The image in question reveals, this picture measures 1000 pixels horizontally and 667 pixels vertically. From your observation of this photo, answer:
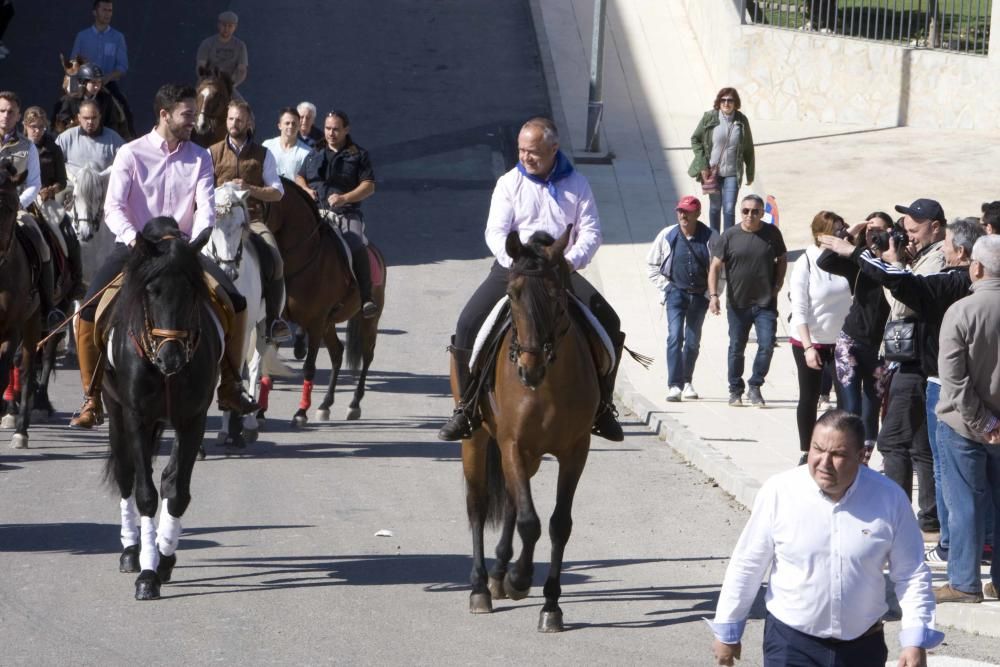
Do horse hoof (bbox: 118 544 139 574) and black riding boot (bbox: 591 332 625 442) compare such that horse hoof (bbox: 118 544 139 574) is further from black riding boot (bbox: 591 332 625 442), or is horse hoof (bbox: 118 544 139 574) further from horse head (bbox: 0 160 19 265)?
horse head (bbox: 0 160 19 265)

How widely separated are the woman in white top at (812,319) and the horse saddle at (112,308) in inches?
205

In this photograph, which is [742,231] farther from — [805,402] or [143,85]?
[143,85]

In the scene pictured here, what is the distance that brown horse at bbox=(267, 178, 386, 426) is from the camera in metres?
15.4

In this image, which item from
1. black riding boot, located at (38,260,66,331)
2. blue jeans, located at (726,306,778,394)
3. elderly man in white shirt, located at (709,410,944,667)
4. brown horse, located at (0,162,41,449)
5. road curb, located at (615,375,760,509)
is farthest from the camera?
blue jeans, located at (726,306,778,394)

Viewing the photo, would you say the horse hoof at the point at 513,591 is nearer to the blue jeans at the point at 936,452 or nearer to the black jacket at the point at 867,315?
the blue jeans at the point at 936,452

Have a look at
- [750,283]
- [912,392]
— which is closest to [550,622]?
[912,392]

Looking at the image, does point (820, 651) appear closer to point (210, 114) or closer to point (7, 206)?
point (7, 206)

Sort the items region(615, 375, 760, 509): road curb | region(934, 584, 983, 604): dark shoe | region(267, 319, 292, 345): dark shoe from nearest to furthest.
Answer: region(934, 584, 983, 604): dark shoe → region(615, 375, 760, 509): road curb → region(267, 319, 292, 345): dark shoe

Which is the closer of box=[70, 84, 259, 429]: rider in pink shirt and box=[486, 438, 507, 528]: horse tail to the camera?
box=[486, 438, 507, 528]: horse tail

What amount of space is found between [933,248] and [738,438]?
456 cm

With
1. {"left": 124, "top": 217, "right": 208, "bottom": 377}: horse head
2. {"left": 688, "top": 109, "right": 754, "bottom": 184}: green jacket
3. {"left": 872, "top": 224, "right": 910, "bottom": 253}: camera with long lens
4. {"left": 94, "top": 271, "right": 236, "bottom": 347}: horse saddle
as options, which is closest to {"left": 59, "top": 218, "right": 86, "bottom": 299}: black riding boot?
{"left": 94, "top": 271, "right": 236, "bottom": 347}: horse saddle

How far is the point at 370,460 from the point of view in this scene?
553 inches

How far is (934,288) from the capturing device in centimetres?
990

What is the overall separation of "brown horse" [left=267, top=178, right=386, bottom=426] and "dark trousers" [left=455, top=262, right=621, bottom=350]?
539 centimetres
